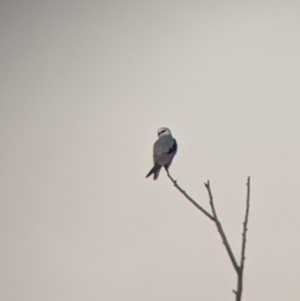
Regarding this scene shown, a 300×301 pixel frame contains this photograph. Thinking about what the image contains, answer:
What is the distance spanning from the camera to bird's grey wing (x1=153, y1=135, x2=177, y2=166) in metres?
6.81

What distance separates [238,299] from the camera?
2.01m

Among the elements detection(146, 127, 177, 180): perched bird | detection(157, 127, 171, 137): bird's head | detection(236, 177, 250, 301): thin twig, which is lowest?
detection(236, 177, 250, 301): thin twig

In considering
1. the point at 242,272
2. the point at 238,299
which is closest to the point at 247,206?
the point at 242,272

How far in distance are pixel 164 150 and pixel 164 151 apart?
0.02m

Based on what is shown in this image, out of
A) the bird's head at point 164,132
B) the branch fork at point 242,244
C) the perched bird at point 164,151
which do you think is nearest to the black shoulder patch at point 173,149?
the perched bird at point 164,151

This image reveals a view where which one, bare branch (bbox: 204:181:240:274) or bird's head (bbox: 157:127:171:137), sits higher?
bird's head (bbox: 157:127:171:137)

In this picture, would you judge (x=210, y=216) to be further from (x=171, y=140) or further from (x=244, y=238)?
(x=171, y=140)

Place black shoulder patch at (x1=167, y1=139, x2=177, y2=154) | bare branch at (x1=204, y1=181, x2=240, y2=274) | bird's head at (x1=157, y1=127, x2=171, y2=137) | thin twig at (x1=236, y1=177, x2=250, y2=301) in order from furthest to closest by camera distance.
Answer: bird's head at (x1=157, y1=127, x2=171, y2=137)
black shoulder patch at (x1=167, y1=139, x2=177, y2=154)
bare branch at (x1=204, y1=181, x2=240, y2=274)
thin twig at (x1=236, y1=177, x2=250, y2=301)

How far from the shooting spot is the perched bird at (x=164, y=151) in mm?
6766

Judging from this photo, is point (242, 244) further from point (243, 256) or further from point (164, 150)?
point (164, 150)

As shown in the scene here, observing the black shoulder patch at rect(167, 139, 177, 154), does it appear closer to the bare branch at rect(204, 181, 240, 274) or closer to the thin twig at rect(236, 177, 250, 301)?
the bare branch at rect(204, 181, 240, 274)

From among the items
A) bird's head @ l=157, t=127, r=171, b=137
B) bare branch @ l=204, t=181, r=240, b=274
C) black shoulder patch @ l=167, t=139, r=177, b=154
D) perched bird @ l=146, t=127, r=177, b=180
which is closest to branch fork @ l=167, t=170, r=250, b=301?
bare branch @ l=204, t=181, r=240, b=274

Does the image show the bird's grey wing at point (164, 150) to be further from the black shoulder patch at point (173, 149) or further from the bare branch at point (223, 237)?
the bare branch at point (223, 237)

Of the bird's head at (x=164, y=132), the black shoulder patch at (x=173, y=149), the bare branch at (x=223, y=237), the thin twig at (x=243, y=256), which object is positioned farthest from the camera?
the bird's head at (x=164, y=132)
